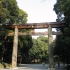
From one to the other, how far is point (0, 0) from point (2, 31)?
4941 mm

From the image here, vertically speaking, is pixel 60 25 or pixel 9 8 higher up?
pixel 9 8

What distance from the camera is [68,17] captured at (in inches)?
615

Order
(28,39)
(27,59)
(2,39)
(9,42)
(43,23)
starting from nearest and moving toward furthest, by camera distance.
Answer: (43,23) → (2,39) → (9,42) → (28,39) → (27,59)

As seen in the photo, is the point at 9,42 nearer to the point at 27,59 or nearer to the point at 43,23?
the point at 43,23

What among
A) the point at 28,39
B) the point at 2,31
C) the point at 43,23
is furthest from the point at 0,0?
the point at 28,39

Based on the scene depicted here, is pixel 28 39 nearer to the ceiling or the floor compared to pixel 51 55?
nearer to the ceiling

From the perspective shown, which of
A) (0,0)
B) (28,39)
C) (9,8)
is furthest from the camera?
(28,39)

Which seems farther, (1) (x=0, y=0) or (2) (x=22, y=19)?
(2) (x=22, y=19)

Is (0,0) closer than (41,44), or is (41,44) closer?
(0,0)

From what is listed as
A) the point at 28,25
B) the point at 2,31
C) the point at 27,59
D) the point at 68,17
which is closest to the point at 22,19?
the point at 28,25

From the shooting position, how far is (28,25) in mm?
24891

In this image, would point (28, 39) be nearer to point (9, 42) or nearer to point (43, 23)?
point (9, 42)

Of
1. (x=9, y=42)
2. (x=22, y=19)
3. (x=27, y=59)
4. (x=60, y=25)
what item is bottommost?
(x=27, y=59)

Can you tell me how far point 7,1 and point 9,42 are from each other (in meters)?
9.33
